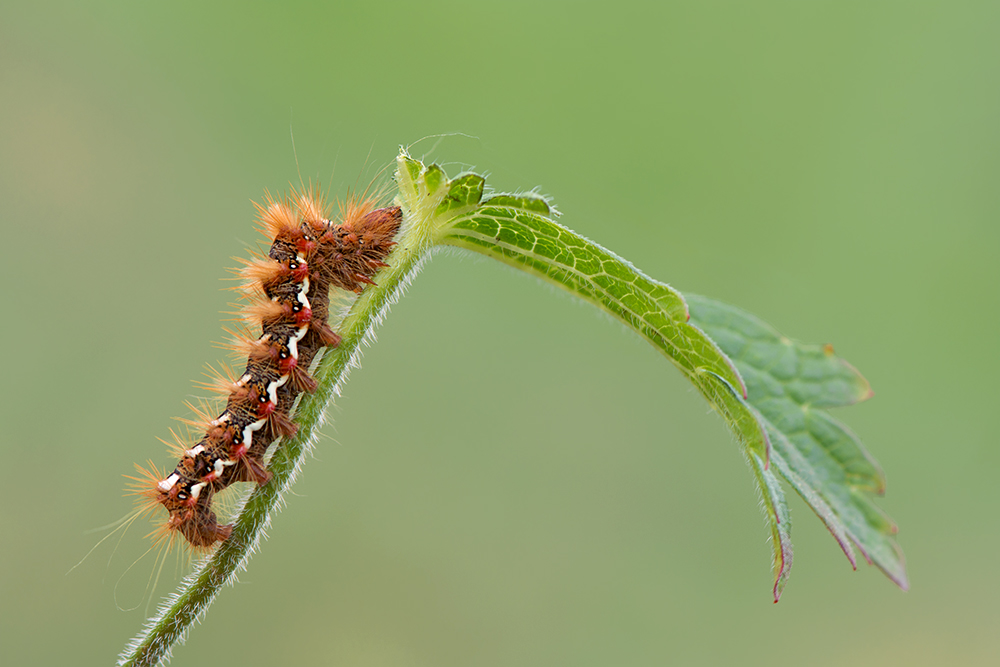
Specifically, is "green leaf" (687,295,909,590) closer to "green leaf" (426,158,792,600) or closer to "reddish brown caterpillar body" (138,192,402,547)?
"green leaf" (426,158,792,600)

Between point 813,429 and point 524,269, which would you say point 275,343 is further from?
point 813,429

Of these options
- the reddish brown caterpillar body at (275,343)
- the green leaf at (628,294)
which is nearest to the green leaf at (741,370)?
the green leaf at (628,294)

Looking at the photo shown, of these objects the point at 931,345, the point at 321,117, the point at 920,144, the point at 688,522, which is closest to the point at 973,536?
the point at 931,345

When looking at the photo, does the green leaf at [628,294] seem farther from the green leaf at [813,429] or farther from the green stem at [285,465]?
the green leaf at [813,429]

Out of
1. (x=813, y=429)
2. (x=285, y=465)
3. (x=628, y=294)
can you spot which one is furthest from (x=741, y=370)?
(x=285, y=465)

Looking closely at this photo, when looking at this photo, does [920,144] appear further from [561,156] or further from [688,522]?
[688,522]

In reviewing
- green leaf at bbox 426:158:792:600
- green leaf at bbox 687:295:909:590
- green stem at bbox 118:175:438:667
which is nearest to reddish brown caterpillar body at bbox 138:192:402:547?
green stem at bbox 118:175:438:667
